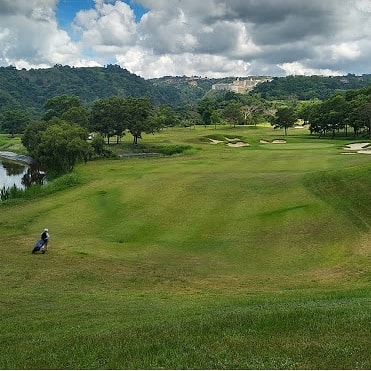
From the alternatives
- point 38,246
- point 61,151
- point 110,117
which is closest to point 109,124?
point 110,117

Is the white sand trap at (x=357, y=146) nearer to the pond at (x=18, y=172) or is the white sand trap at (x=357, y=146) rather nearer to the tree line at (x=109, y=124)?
the tree line at (x=109, y=124)

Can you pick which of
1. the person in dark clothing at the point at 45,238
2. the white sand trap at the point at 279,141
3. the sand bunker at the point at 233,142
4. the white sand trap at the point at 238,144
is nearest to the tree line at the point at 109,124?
the white sand trap at the point at 279,141

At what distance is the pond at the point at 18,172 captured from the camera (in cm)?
7025

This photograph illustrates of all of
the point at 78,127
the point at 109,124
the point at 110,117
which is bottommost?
the point at 78,127

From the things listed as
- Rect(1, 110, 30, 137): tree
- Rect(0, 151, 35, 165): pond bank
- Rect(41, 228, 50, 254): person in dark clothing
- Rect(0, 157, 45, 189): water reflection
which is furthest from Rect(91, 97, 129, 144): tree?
Rect(41, 228, 50, 254): person in dark clothing

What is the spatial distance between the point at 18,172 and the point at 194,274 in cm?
6878

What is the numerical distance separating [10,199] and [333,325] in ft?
→ 137

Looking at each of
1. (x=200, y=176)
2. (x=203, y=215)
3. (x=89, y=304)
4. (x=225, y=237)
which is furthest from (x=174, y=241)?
(x=200, y=176)

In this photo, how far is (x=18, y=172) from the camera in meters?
83.7

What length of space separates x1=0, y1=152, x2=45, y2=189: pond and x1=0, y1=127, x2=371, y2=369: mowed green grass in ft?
75.1

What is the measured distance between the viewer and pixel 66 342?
11.6 meters

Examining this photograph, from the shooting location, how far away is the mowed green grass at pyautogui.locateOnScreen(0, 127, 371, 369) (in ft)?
34.5

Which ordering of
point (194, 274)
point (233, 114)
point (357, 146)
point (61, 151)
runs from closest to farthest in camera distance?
point (194, 274) → point (61, 151) → point (357, 146) → point (233, 114)

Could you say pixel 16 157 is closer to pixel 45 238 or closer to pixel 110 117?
pixel 110 117
